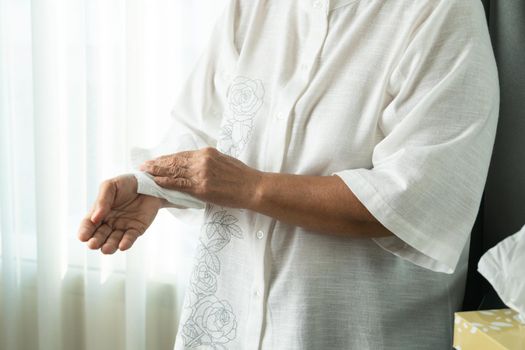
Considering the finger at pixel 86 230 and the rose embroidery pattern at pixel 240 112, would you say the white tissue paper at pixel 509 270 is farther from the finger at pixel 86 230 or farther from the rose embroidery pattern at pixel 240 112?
the finger at pixel 86 230

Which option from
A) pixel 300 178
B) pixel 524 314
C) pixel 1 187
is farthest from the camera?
pixel 1 187

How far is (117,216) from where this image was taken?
112cm

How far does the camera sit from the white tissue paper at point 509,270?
96cm

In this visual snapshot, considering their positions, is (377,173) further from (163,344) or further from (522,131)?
(163,344)

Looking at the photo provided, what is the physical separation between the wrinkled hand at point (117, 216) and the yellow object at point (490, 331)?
592mm

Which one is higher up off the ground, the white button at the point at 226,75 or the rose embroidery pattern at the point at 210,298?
the white button at the point at 226,75

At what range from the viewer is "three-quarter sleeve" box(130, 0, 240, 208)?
1.28m

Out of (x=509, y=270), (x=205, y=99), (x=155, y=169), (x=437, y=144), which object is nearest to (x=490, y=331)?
(x=509, y=270)

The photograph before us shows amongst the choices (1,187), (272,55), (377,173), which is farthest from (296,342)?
(1,187)

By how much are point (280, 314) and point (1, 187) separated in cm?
148

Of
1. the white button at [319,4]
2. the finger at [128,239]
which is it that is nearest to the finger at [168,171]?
the finger at [128,239]

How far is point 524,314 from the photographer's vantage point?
3.10ft

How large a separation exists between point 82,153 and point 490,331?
60.3 inches

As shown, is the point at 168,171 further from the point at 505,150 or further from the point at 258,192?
the point at 505,150
